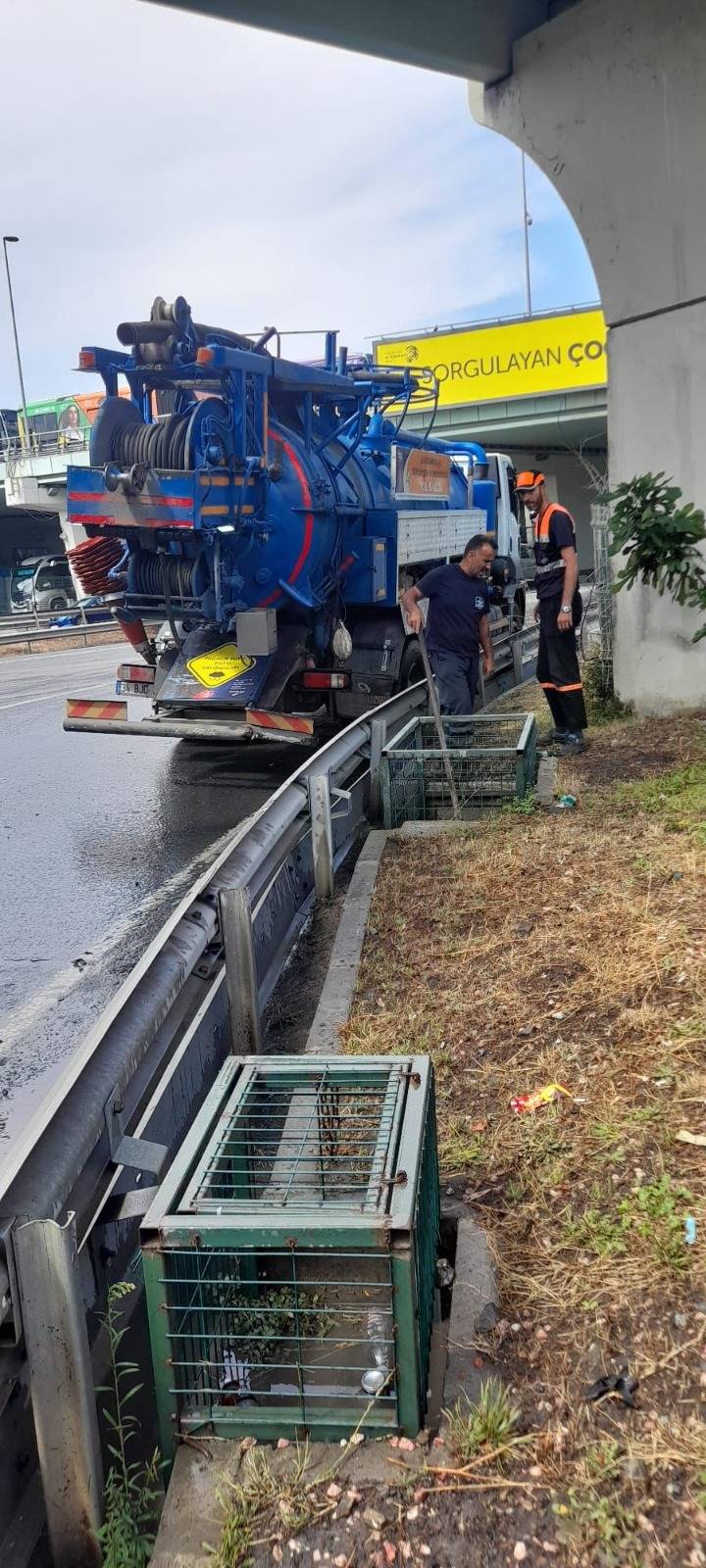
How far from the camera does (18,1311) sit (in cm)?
228

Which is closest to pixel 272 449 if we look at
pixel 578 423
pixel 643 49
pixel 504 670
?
pixel 643 49

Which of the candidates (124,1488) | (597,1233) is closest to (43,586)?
(597,1233)

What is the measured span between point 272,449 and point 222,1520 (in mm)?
7717

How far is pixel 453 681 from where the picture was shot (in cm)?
869

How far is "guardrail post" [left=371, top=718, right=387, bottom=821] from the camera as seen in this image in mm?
7484

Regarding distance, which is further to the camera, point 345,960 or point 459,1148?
point 345,960

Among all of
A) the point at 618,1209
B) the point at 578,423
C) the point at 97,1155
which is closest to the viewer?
the point at 97,1155

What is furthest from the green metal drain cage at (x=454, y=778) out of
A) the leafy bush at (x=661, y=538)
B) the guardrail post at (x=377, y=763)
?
the leafy bush at (x=661, y=538)

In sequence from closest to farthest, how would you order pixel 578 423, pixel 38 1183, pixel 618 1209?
1. pixel 38 1183
2. pixel 618 1209
3. pixel 578 423

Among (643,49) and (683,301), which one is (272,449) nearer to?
(683,301)

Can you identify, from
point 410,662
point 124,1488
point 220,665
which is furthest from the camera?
point 410,662

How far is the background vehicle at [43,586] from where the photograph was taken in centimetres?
3709

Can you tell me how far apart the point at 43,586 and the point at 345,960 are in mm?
35928

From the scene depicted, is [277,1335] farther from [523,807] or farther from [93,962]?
[523,807]
